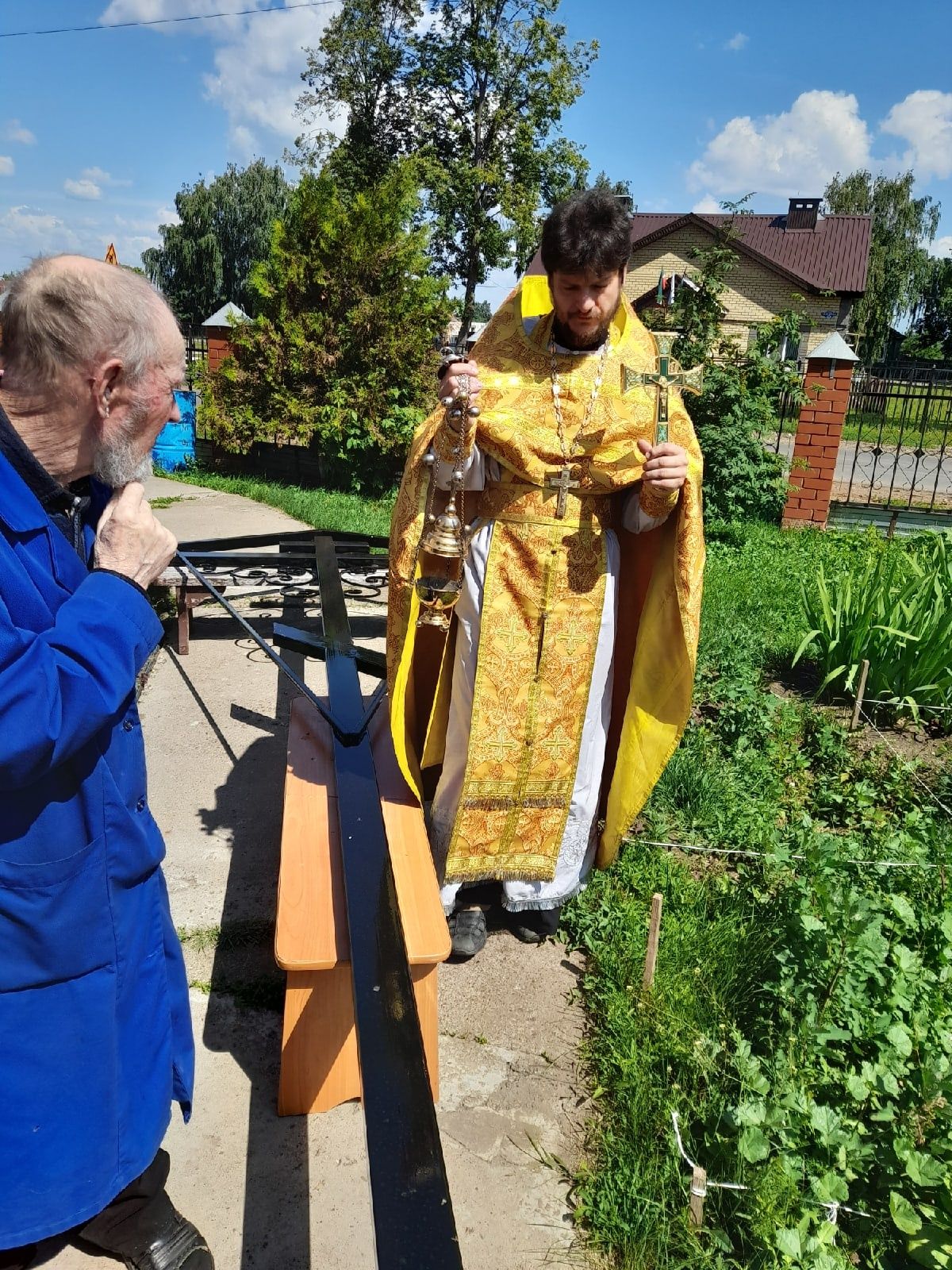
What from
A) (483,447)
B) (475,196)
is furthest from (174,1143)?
(475,196)

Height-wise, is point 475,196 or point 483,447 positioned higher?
point 475,196

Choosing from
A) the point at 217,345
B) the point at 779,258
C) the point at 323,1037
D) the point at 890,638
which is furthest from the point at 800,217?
the point at 323,1037

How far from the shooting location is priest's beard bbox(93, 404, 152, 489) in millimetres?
1361

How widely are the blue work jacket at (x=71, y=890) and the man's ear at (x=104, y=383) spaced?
0.15 m

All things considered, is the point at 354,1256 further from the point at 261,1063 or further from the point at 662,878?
the point at 662,878

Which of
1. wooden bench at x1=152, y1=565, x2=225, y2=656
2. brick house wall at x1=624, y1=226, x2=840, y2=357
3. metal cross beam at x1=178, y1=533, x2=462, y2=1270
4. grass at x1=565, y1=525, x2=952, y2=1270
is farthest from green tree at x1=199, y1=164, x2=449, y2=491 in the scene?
brick house wall at x1=624, y1=226, x2=840, y2=357

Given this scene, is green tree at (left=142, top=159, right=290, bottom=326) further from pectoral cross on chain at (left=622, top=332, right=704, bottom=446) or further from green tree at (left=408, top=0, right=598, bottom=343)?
pectoral cross on chain at (left=622, top=332, right=704, bottom=446)

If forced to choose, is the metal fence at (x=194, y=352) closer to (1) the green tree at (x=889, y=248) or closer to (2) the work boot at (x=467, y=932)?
(2) the work boot at (x=467, y=932)

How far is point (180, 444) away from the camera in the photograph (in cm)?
1255

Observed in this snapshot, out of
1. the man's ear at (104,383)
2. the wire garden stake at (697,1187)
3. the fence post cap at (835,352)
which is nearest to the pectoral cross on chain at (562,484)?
the man's ear at (104,383)

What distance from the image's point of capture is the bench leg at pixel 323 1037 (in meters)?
2.04

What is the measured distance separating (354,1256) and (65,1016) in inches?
35.6

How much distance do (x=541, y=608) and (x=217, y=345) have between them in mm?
11001

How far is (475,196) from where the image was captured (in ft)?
69.5
